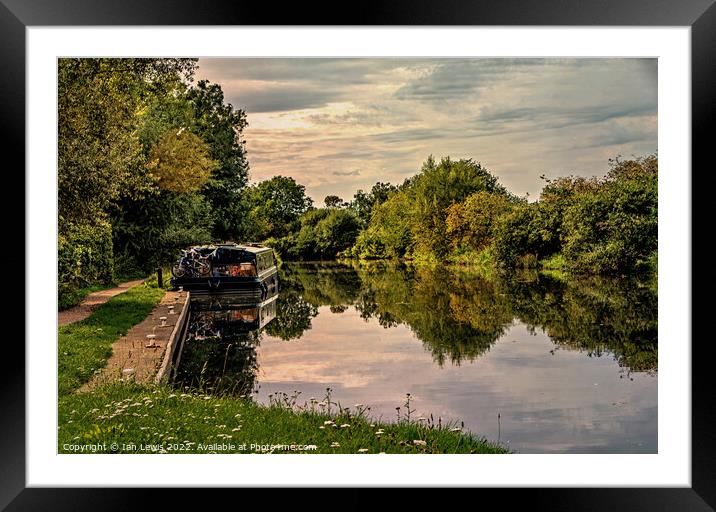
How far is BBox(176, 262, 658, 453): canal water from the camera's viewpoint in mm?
6926

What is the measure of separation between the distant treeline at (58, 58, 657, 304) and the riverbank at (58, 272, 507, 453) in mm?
2723

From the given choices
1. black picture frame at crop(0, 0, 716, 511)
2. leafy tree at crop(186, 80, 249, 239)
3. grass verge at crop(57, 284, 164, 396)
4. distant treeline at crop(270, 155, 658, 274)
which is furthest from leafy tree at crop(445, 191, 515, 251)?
black picture frame at crop(0, 0, 716, 511)

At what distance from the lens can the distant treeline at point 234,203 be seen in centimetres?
823

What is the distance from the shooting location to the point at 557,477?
464 cm

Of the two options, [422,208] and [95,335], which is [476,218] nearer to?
[422,208]

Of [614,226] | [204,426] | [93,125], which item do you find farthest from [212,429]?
[614,226]
